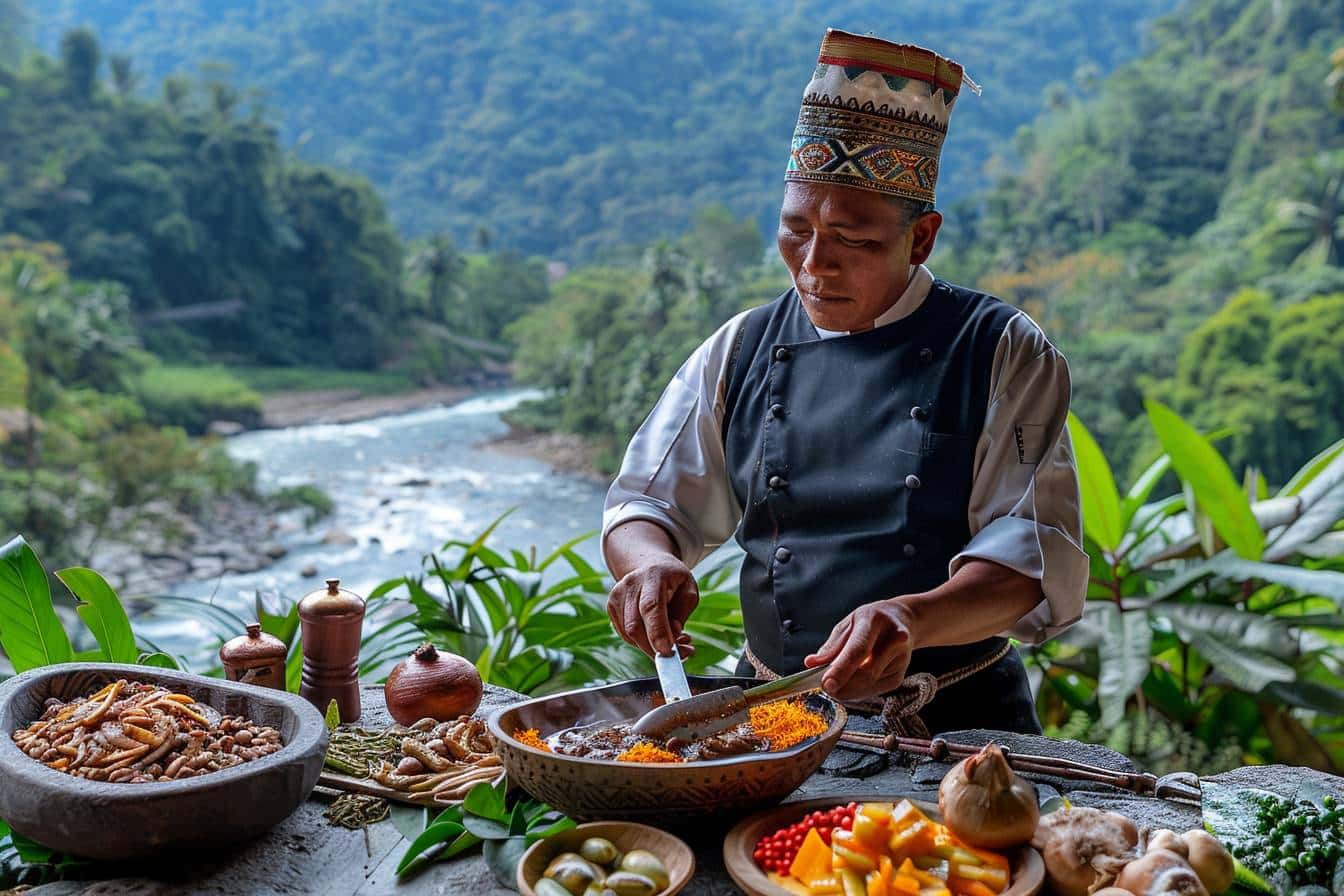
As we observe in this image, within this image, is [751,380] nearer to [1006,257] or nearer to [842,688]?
[842,688]

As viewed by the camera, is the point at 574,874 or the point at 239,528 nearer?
the point at 574,874

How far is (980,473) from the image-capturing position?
1.80 metres

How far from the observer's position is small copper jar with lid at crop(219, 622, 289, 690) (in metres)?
1.88

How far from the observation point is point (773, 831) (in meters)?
1.34

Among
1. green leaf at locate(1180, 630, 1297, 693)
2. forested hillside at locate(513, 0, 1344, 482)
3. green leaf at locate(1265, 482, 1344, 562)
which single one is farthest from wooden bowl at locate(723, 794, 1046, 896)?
forested hillside at locate(513, 0, 1344, 482)

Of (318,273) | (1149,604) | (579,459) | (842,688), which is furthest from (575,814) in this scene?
(318,273)

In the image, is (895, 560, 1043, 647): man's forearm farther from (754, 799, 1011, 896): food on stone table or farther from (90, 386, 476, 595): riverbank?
(90, 386, 476, 595): riverbank

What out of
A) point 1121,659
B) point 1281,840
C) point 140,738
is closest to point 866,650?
point 1281,840

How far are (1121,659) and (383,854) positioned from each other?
257 cm

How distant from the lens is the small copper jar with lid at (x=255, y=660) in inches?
74.2

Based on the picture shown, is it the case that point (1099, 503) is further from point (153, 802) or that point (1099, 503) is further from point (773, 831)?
point (153, 802)

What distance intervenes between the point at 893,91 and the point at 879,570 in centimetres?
71

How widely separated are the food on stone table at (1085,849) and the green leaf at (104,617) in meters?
1.67

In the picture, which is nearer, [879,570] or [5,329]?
[879,570]
